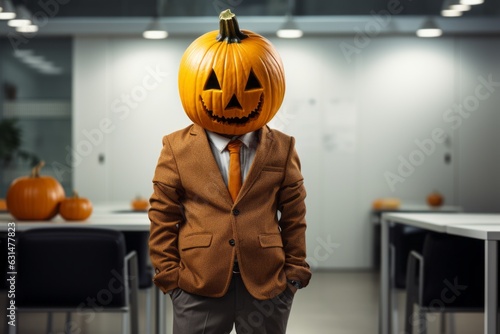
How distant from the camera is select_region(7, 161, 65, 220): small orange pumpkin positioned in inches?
114

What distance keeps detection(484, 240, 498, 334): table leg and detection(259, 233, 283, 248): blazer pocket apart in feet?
2.79

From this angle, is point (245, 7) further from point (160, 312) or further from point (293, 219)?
point (293, 219)

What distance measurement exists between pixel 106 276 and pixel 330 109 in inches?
182

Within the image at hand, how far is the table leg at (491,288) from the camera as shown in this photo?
216 cm

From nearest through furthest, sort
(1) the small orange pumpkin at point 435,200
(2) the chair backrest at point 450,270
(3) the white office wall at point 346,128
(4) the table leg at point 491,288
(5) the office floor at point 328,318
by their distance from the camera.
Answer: (4) the table leg at point 491,288 < (2) the chair backrest at point 450,270 < (5) the office floor at point 328,318 < (1) the small orange pumpkin at point 435,200 < (3) the white office wall at point 346,128

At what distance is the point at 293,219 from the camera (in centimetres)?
168

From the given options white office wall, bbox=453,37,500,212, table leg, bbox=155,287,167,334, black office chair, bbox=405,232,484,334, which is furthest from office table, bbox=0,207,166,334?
white office wall, bbox=453,37,500,212

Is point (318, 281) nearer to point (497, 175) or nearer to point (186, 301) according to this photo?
point (497, 175)

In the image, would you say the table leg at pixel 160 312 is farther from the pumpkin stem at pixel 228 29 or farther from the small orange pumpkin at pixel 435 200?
the small orange pumpkin at pixel 435 200

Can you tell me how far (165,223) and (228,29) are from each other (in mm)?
474

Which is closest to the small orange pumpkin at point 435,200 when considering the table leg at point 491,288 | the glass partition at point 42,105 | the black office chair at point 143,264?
the glass partition at point 42,105

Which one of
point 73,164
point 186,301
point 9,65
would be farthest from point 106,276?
point 9,65

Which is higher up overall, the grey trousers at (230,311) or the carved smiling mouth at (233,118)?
the carved smiling mouth at (233,118)

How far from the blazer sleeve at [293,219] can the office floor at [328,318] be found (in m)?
2.27
